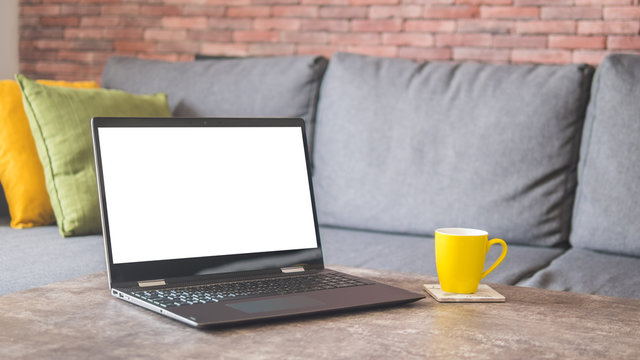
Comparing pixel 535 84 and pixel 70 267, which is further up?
pixel 535 84

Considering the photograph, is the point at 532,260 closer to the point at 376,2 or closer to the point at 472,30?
the point at 472,30

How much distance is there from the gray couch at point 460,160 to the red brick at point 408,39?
1.26 ft

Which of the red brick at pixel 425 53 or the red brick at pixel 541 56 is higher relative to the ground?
the red brick at pixel 425 53

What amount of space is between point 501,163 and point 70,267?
1.11 m

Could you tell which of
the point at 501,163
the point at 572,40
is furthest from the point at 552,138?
the point at 572,40

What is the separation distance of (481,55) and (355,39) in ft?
1.52

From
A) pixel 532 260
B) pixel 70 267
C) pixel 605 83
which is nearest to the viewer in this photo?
pixel 70 267

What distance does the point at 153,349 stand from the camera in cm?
67

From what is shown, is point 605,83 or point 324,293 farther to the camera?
point 605,83

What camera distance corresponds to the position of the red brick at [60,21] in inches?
116

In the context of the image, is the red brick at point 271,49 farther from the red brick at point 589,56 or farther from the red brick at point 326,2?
the red brick at point 589,56

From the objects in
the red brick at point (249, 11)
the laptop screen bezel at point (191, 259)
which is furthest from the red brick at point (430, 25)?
the laptop screen bezel at point (191, 259)

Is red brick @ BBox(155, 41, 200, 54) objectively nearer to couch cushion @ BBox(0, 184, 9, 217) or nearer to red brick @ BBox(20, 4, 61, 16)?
red brick @ BBox(20, 4, 61, 16)

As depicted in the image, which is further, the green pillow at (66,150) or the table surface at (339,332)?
the green pillow at (66,150)
